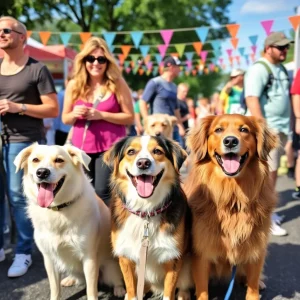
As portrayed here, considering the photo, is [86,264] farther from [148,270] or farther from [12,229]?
[12,229]

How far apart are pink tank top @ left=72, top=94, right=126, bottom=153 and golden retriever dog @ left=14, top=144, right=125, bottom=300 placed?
1.76ft

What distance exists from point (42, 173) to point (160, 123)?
3.27 meters

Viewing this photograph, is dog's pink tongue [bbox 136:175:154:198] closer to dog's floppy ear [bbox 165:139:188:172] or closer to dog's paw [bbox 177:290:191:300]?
dog's floppy ear [bbox 165:139:188:172]

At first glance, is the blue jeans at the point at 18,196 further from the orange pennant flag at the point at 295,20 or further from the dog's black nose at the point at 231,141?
the orange pennant flag at the point at 295,20

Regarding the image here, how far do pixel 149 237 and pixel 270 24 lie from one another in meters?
6.73

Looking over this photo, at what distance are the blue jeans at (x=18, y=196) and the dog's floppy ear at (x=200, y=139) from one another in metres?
1.46

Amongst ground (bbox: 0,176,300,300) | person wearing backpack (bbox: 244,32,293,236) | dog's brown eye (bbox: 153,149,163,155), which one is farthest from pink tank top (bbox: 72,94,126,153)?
person wearing backpack (bbox: 244,32,293,236)

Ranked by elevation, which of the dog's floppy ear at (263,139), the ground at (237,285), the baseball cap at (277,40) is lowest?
the ground at (237,285)

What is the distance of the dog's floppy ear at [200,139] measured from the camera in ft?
7.97

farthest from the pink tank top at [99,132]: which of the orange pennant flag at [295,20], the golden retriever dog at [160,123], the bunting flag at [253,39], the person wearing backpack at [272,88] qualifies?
the bunting flag at [253,39]

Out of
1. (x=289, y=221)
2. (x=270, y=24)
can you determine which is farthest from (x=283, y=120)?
(x=270, y=24)

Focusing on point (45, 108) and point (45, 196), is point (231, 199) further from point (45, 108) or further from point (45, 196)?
point (45, 108)

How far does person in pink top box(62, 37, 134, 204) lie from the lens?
9.70ft

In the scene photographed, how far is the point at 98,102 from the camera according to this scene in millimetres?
2979
